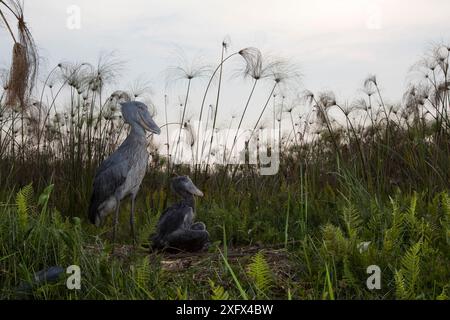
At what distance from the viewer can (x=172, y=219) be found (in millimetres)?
5164

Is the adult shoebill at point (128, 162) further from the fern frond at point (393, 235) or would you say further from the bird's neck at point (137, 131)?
the fern frond at point (393, 235)

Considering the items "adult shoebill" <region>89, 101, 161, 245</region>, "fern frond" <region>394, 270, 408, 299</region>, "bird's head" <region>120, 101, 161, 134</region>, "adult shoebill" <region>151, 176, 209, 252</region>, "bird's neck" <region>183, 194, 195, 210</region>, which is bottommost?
"fern frond" <region>394, 270, 408, 299</region>

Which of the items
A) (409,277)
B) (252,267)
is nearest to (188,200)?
(252,267)

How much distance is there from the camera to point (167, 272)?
4211mm

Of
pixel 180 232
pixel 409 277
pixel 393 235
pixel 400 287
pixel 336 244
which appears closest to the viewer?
pixel 400 287

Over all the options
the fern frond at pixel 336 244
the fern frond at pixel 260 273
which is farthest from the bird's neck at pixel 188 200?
the fern frond at pixel 260 273

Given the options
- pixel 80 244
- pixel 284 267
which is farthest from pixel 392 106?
pixel 80 244

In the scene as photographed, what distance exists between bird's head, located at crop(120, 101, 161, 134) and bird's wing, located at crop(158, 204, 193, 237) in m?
0.65

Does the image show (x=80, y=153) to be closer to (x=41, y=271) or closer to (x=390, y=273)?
(x=41, y=271)

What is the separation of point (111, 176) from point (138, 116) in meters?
0.52

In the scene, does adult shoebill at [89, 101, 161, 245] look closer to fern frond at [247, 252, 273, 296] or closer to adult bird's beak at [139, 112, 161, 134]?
adult bird's beak at [139, 112, 161, 134]

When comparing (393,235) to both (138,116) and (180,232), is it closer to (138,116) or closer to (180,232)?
(180,232)

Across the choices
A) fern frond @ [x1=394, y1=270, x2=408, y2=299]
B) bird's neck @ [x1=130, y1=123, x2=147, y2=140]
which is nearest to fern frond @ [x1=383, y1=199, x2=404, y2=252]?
fern frond @ [x1=394, y1=270, x2=408, y2=299]

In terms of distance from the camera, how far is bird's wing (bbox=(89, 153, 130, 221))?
5.37 metres
